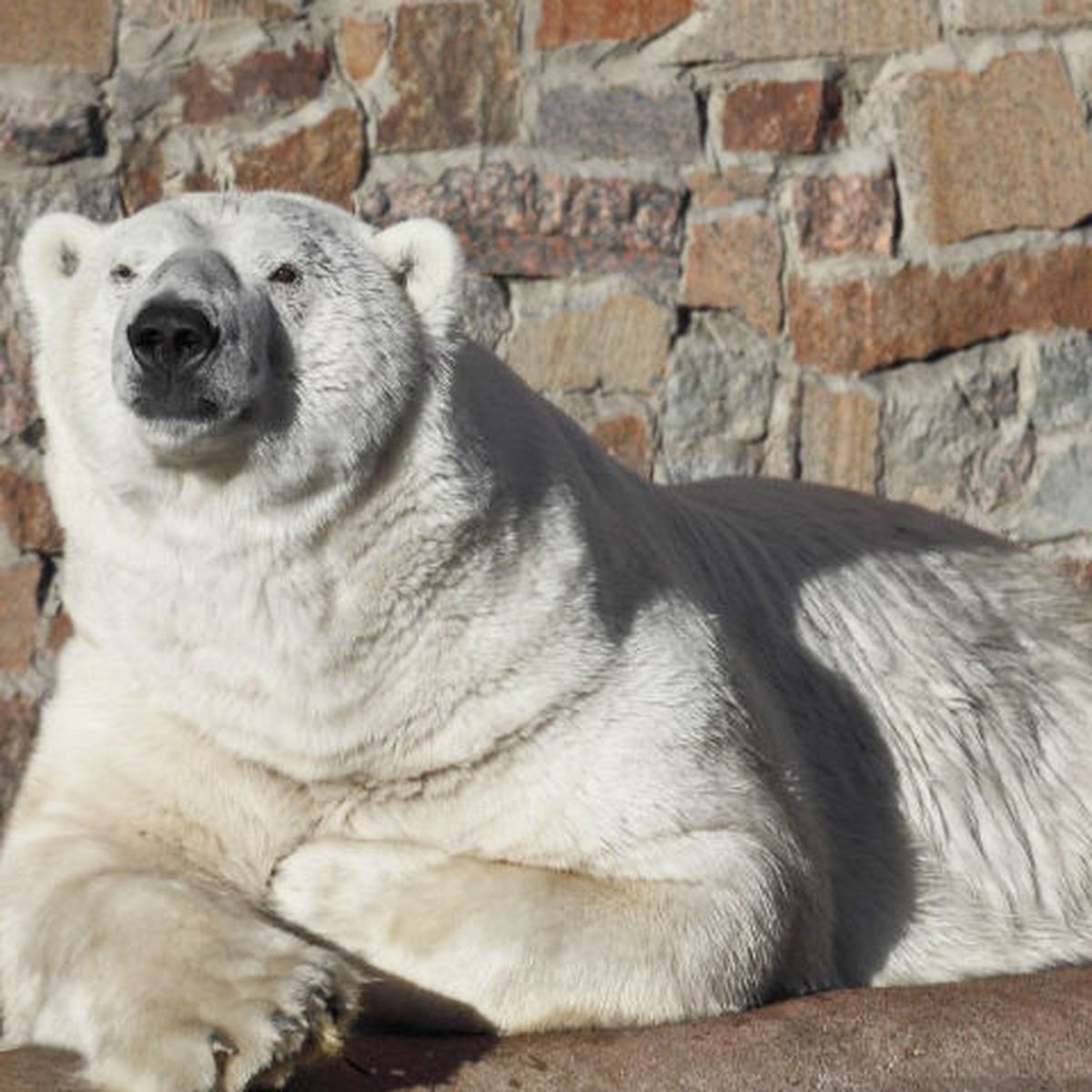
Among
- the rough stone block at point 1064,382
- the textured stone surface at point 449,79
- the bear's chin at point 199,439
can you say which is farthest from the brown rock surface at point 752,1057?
the textured stone surface at point 449,79

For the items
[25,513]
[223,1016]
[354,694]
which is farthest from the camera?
[25,513]

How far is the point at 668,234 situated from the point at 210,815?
1.79 metres

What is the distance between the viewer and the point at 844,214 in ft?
13.1

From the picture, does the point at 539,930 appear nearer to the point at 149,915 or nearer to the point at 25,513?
the point at 149,915

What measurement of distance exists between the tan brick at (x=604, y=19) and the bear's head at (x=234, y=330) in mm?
1427

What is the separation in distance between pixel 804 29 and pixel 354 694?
2.00 metres

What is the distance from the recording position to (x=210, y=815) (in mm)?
2551

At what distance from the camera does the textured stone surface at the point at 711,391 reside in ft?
13.0

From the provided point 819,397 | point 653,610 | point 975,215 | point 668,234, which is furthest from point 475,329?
point 653,610

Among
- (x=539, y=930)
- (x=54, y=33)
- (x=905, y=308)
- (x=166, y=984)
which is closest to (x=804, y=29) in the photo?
(x=905, y=308)

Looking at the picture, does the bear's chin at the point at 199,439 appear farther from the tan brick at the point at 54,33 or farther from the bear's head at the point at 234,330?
the tan brick at the point at 54,33

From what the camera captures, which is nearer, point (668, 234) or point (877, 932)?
point (877, 932)

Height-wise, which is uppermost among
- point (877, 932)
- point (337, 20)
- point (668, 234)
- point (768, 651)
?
point (337, 20)

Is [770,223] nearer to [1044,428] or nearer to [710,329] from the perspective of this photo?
[710,329]
